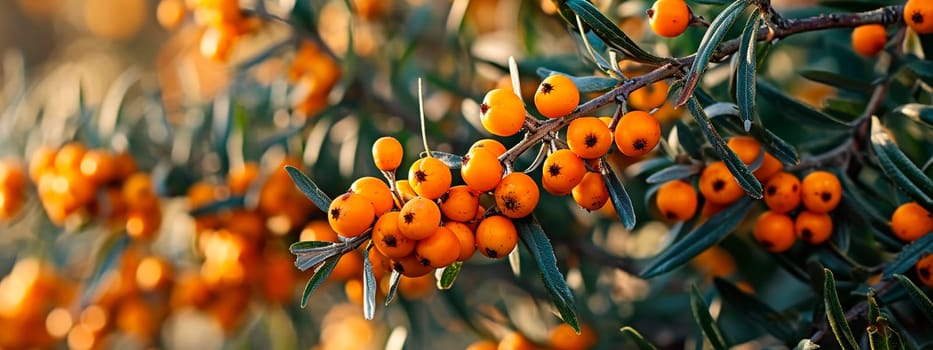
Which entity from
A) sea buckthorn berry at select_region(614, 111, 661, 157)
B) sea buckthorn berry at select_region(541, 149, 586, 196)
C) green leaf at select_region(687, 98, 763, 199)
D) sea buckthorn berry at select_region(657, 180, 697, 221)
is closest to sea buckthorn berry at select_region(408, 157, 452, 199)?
sea buckthorn berry at select_region(541, 149, 586, 196)

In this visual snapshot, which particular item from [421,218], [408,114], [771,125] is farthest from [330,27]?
[421,218]

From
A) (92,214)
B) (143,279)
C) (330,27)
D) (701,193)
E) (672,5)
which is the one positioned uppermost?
(672,5)

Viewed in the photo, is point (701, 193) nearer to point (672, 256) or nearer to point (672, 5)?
point (672, 256)

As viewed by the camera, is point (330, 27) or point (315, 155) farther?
point (330, 27)

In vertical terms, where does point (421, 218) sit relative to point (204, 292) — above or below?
above

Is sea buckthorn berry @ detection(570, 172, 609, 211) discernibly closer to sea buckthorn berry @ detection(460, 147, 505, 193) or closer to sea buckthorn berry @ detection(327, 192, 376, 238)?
sea buckthorn berry @ detection(460, 147, 505, 193)

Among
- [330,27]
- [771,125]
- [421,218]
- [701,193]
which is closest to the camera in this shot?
[421,218]
